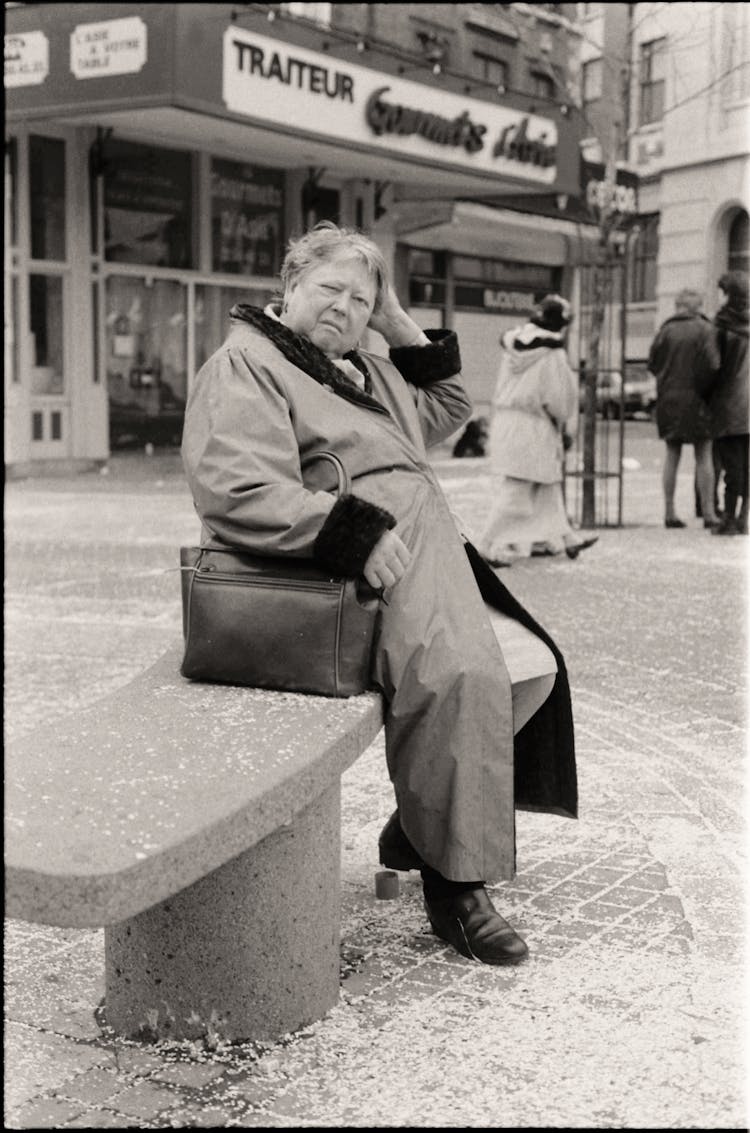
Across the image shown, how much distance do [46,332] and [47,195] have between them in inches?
63.8

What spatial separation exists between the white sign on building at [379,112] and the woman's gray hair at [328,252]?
12544mm

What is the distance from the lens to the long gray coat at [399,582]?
306 centimetres

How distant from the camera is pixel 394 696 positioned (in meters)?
3.14

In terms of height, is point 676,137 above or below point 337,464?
above

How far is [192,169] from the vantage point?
19312 mm

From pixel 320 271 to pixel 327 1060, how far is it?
5.87ft

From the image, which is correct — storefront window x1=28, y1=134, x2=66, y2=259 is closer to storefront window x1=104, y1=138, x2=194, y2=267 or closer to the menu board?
storefront window x1=104, y1=138, x2=194, y2=267

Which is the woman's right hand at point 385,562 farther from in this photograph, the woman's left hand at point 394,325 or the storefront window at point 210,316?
the storefront window at point 210,316

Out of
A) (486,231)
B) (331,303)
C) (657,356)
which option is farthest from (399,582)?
(486,231)

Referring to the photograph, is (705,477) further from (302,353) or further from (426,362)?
(302,353)

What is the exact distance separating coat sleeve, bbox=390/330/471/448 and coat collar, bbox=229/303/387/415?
55 cm

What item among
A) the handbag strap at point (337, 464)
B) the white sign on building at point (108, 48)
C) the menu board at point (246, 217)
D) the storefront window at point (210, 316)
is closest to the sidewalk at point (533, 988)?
the handbag strap at point (337, 464)

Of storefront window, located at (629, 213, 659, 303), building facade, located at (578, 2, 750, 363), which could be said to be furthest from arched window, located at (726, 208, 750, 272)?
storefront window, located at (629, 213, 659, 303)

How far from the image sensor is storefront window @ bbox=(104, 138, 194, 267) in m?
18.3
